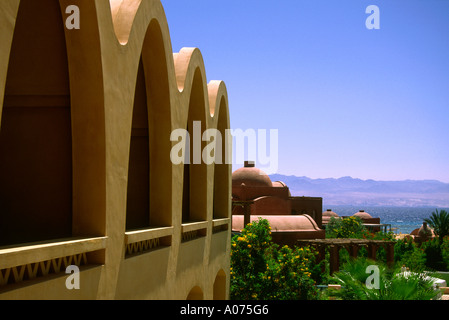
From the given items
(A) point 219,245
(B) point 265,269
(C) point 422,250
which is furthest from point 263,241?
(C) point 422,250

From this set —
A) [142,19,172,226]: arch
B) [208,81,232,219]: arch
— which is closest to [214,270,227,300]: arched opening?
[208,81,232,219]: arch

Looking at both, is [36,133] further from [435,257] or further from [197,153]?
[435,257]

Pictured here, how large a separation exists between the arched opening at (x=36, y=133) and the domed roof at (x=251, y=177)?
37.9 metres

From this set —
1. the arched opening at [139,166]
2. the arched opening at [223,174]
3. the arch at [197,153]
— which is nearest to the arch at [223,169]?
the arched opening at [223,174]

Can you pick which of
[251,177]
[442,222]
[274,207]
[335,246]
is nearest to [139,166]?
[335,246]

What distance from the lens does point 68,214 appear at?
311 inches

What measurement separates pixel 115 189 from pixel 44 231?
1316 mm

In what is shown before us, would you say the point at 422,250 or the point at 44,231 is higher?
the point at 44,231

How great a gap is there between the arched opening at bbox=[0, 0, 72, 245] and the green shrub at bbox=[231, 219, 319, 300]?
17396 mm

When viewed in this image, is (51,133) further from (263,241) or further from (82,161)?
(263,241)

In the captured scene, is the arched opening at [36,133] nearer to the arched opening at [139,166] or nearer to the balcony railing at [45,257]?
the balcony railing at [45,257]

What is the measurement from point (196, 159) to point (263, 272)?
11.9 metres

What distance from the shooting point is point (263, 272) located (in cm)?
2542

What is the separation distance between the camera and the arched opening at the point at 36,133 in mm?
7672
